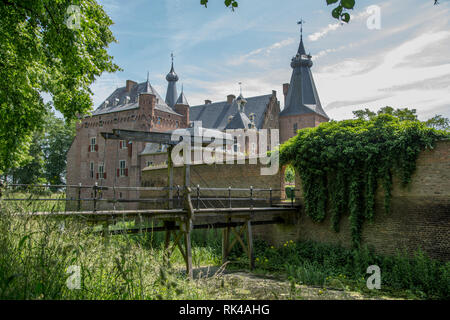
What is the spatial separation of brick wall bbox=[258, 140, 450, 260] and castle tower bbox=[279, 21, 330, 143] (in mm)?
31088

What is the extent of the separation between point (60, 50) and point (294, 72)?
3916cm

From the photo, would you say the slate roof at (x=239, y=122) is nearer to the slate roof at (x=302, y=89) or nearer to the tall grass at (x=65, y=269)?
the slate roof at (x=302, y=89)

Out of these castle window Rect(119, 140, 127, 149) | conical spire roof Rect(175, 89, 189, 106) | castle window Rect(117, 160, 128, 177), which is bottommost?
castle window Rect(117, 160, 128, 177)

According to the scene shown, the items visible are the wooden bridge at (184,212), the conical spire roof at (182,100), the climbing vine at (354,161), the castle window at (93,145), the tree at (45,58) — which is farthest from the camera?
the conical spire roof at (182,100)

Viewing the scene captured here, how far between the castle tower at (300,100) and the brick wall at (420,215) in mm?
31088

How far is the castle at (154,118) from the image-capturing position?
35406mm

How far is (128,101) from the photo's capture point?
38.6 m

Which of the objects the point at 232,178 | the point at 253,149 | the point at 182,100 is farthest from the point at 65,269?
the point at 182,100

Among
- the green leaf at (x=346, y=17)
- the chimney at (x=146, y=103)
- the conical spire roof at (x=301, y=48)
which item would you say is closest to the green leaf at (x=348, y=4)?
the green leaf at (x=346, y=17)

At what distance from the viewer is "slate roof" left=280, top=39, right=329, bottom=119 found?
43625mm

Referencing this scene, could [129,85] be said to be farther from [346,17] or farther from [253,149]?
[346,17]

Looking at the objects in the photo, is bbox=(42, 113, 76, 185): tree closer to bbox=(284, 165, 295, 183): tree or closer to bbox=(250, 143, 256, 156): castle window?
bbox=(250, 143, 256, 156): castle window

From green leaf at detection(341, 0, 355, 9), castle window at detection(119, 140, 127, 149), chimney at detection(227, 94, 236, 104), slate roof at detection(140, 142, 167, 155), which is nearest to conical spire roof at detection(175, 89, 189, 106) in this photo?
chimney at detection(227, 94, 236, 104)
